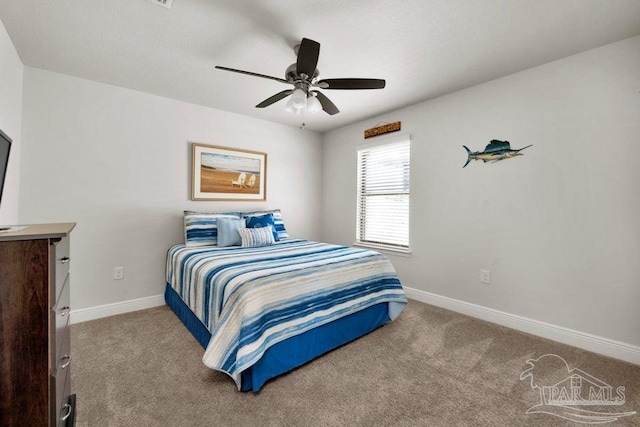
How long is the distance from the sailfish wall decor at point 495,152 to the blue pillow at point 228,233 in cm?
266

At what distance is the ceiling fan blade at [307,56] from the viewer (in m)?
1.67

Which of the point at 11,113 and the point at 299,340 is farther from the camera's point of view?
the point at 11,113

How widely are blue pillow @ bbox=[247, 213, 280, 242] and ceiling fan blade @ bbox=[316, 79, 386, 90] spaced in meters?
1.78

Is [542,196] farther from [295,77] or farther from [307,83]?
[295,77]

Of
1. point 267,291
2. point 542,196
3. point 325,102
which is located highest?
point 325,102

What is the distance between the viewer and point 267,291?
5.76 ft

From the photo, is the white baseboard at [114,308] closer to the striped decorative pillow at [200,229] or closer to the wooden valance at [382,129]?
the striped decorative pillow at [200,229]

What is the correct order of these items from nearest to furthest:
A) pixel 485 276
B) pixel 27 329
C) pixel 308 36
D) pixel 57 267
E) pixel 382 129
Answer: pixel 27 329 → pixel 57 267 → pixel 308 36 → pixel 485 276 → pixel 382 129

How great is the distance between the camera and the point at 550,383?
5.77 ft

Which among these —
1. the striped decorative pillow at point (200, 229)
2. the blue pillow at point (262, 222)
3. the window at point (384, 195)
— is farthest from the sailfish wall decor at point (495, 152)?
the striped decorative pillow at point (200, 229)

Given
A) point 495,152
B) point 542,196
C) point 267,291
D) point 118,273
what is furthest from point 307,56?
point 118,273

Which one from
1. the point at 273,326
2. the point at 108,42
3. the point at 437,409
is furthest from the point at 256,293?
the point at 108,42

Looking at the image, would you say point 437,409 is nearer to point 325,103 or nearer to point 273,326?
point 273,326

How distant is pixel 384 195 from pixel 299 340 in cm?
239
